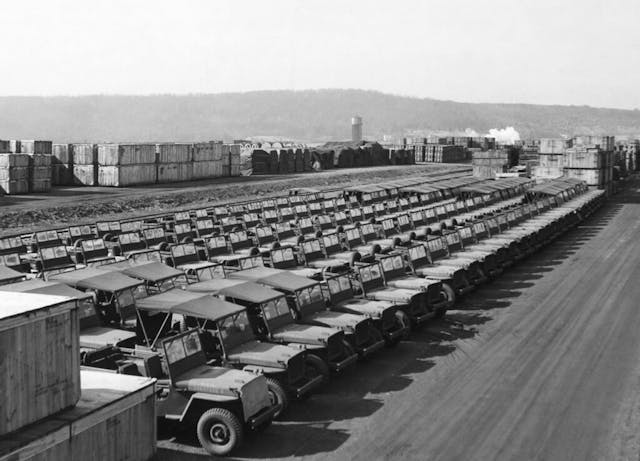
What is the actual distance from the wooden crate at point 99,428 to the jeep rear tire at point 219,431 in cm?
76

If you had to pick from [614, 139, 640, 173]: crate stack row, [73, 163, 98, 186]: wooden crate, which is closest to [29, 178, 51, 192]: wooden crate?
[73, 163, 98, 186]: wooden crate

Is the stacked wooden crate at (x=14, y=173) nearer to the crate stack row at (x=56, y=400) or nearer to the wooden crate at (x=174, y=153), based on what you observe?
the wooden crate at (x=174, y=153)

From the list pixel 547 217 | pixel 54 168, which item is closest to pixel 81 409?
pixel 547 217

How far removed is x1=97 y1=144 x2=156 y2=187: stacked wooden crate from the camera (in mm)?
49906

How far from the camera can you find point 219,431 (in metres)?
10.5

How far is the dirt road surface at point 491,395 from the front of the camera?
424 inches

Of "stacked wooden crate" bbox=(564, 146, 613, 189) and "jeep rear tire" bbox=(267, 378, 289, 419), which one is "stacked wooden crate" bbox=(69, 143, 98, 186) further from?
"jeep rear tire" bbox=(267, 378, 289, 419)

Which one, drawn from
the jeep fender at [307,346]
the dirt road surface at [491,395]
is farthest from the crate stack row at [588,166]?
the jeep fender at [307,346]

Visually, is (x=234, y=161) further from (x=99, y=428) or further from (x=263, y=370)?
(x=99, y=428)

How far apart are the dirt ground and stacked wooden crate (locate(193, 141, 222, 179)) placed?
1.03m

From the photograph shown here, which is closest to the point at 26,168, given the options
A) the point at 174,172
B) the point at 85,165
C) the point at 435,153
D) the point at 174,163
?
the point at 85,165

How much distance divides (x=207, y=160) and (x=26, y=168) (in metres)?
17.7

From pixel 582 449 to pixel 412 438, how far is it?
2.41m

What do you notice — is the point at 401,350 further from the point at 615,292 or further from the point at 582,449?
the point at 615,292
